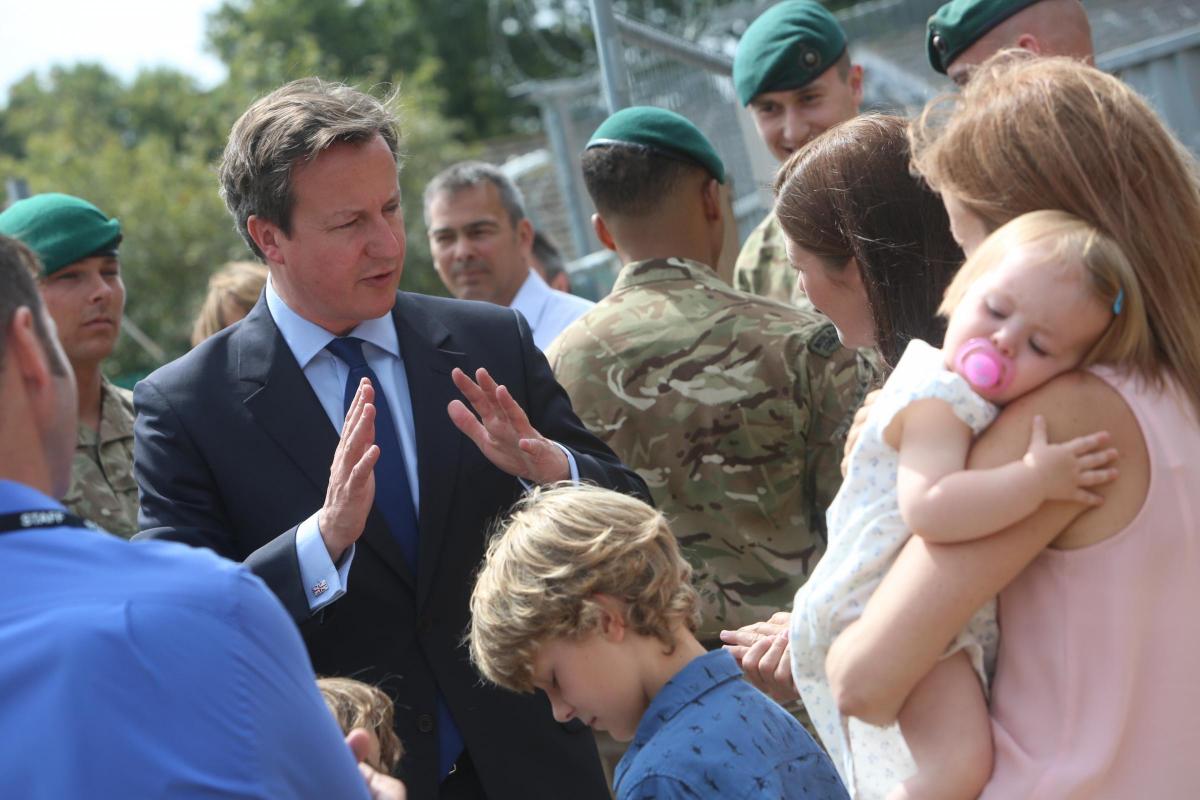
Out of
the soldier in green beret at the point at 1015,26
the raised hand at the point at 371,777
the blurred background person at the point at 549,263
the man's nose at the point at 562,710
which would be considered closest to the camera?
the raised hand at the point at 371,777

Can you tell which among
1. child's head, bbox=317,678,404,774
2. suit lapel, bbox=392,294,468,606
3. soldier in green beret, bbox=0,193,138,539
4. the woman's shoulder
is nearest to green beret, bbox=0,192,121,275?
soldier in green beret, bbox=0,193,138,539

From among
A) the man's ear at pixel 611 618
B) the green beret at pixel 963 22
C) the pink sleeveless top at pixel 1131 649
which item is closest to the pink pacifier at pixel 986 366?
the pink sleeveless top at pixel 1131 649

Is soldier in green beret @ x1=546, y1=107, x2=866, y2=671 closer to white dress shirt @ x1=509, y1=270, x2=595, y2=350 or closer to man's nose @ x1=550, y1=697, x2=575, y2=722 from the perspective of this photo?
man's nose @ x1=550, y1=697, x2=575, y2=722

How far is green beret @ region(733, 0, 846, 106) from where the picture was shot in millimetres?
4656

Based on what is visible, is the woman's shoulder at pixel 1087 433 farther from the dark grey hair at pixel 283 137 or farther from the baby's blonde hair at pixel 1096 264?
the dark grey hair at pixel 283 137

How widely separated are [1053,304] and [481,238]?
169 inches

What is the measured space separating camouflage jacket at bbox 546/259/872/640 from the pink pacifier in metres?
1.58

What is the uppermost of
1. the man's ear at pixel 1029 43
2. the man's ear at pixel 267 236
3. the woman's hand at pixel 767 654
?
the man's ear at pixel 1029 43

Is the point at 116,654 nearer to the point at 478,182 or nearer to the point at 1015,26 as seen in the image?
the point at 1015,26

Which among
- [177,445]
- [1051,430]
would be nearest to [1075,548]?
[1051,430]

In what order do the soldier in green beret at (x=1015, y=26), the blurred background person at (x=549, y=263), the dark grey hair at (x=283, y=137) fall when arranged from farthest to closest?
1. the blurred background person at (x=549, y=263)
2. the soldier in green beret at (x=1015, y=26)
3. the dark grey hair at (x=283, y=137)

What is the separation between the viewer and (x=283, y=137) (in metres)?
3.16

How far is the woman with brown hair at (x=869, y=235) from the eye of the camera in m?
2.56

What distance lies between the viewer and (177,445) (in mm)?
2984
